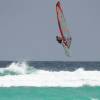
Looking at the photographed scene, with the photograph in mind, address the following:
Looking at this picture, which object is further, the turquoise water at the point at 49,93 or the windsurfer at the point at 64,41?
the turquoise water at the point at 49,93

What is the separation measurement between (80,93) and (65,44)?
168 inches

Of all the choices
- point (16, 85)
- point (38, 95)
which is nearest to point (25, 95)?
point (38, 95)

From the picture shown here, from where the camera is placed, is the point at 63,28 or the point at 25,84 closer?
the point at 63,28

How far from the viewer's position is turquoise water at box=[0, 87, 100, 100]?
21297 mm

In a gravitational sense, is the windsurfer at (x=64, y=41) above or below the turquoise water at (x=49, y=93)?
above

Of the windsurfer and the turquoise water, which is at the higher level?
the windsurfer

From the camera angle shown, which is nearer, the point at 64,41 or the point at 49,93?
the point at 64,41

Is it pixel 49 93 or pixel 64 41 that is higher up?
pixel 64 41

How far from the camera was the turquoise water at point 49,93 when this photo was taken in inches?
838

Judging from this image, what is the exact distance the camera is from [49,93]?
22281 mm

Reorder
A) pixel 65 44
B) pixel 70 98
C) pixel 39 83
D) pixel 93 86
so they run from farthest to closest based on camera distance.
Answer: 1. pixel 39 83
2. pixel 93 86
3. pixel 70 98
4. pixel 65 44

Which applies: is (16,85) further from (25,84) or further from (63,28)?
(63,28)

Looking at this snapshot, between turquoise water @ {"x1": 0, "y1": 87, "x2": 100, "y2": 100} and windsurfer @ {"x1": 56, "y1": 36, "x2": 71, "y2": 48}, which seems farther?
turquoise water @ {"x1": 0, "y1": 87, "x2": 100, "y2": 100}

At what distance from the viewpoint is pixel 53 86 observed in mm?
25078
